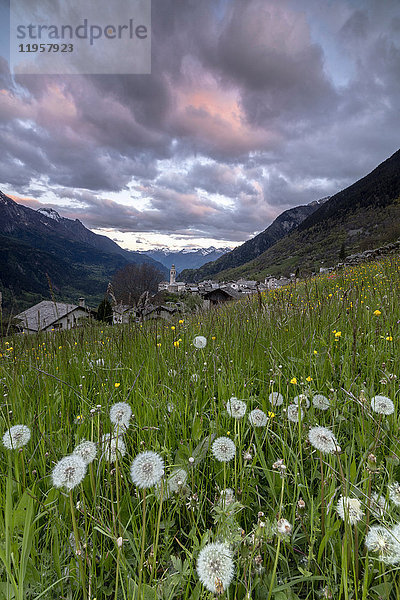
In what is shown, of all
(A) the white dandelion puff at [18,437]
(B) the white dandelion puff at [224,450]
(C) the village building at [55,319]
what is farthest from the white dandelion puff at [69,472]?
(C) the village building at [55,319]

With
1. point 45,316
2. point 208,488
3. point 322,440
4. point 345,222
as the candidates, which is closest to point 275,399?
point 322,440

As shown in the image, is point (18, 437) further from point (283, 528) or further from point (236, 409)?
point (283, 528)

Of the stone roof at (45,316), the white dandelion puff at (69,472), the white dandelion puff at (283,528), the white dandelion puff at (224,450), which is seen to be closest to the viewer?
the white dandelion puff at (283,528)

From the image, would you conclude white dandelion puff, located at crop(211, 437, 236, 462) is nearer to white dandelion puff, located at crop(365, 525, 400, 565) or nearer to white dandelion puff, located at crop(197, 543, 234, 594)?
white dandelion puff, located at crop(197, 543, 234, 594)

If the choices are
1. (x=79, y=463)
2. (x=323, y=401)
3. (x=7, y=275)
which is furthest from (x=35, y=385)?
(x=7, y=275)

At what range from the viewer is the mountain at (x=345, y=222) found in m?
124

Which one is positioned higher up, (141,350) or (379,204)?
(379,204)

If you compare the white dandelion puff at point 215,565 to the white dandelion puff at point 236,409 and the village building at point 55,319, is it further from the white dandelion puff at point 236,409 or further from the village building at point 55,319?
the village building at point 55,319

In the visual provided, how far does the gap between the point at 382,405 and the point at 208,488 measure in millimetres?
1251

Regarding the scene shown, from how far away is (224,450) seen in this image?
5.03 feet

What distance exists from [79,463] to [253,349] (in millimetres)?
2469

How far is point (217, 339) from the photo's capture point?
401 centimetres

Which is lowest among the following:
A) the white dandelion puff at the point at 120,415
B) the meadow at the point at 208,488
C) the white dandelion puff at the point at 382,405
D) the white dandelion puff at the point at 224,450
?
the meadow at the point at 208,488

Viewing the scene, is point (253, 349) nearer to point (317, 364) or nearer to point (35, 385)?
point (317, 364)
